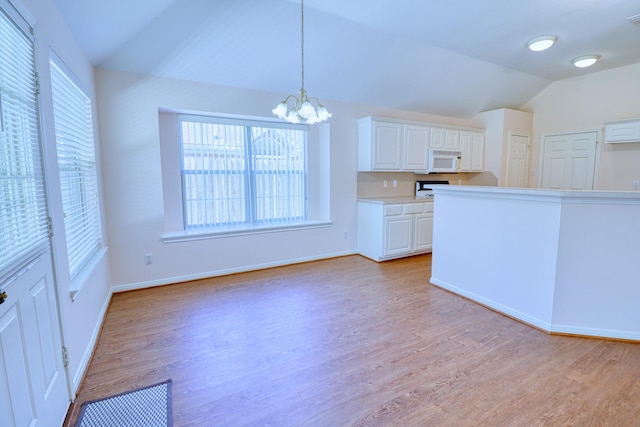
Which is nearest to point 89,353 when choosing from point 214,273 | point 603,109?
point 214,273

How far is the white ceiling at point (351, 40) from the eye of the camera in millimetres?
2746

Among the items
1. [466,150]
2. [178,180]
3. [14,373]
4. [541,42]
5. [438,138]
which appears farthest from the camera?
[466,150]

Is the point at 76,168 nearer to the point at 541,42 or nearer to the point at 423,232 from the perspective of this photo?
the point at 423,232

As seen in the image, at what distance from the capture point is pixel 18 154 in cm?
143

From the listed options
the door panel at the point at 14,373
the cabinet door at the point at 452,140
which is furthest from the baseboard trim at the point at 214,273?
the cabinet door at the point at 452,140

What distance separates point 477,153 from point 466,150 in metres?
0.32

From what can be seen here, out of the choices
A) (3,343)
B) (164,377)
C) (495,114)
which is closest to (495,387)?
(164,377)

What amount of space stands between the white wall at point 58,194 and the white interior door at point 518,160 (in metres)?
6.31

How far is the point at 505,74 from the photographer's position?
16.2 feet

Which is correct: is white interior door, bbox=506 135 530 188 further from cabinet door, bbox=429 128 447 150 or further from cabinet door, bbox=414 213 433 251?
cabinet door, bbox=414 213 433 251

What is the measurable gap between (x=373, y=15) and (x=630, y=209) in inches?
110

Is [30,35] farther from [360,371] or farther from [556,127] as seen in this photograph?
[556,127]

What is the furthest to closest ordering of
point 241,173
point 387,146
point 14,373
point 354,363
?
1. point 387,146
2. point 241,173
3. point 354,363
4. point 14,373

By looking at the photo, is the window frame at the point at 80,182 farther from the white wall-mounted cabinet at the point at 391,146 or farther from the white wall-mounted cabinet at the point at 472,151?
the white wall-mounted cabinet at the point at 472,151
